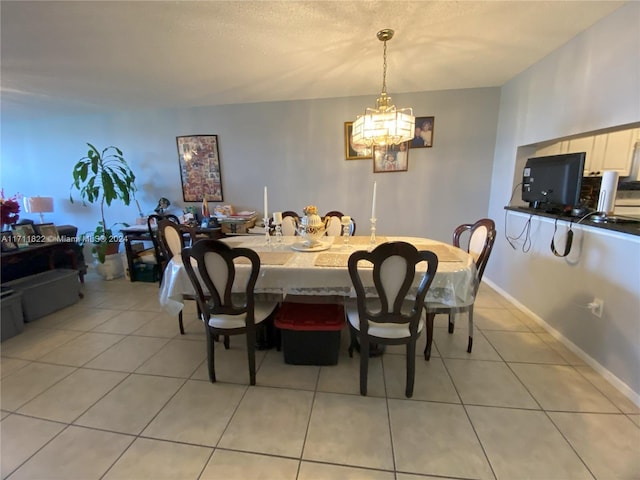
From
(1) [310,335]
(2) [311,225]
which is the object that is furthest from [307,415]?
Result: (2) [311,225]

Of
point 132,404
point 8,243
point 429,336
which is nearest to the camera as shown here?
point 132,404

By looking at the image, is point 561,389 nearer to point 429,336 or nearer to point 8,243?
point 429,336

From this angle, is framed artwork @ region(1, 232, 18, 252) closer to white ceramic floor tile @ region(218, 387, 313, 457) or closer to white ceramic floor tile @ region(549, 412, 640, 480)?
white ceramic floor tile @ region(218, 387, 313, 457)

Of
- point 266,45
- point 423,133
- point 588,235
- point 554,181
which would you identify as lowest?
point 588,235

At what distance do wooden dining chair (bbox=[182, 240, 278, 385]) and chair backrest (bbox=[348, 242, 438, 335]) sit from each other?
60cm

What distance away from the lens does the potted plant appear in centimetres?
350

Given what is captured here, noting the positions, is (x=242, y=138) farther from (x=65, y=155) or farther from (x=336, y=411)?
(x=336, y=411)

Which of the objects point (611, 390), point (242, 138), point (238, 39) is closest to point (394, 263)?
point (611, 390)

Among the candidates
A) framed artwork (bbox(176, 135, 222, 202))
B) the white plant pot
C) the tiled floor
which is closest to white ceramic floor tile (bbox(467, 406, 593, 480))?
the tiled floor

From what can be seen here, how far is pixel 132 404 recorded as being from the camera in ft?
5.24

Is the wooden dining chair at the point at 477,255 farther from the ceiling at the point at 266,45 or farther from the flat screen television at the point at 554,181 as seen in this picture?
the ceiling at the point at 266,45

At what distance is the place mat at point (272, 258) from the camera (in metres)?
1.80

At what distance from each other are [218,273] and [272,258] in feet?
1.38

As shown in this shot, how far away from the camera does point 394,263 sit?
1.41 meters
